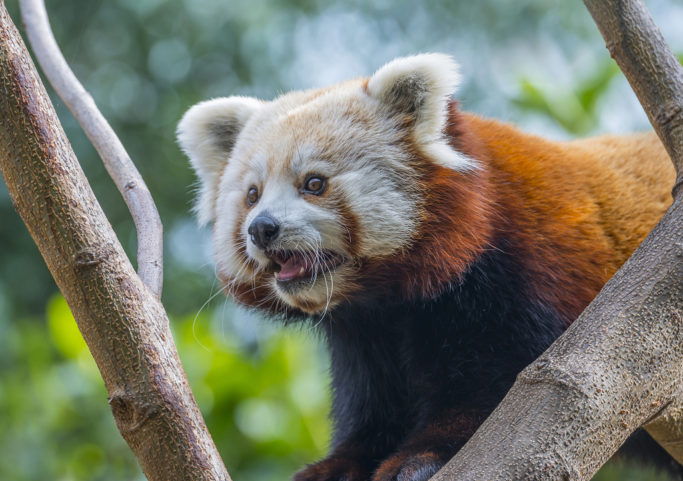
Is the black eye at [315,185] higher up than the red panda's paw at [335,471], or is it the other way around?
the black eye at [315,185]

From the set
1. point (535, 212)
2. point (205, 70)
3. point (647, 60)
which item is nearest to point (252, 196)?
point (535, 212)

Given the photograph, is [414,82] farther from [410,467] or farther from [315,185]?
[410,467]

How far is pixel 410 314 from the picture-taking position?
246cm

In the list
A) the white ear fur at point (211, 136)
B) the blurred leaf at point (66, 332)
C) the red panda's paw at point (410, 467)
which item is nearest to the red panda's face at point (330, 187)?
the white ear fur at point (211, 136)

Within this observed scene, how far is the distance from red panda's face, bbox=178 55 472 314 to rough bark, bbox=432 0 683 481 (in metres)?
0.76

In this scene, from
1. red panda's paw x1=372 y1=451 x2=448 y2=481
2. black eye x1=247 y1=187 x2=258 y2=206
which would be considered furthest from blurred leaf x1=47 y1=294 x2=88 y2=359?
red panda's paw x1=372 y1=451 x2=448 y2=481

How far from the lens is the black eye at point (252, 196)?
8.16 ft

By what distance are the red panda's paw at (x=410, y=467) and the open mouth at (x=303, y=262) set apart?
590 mm

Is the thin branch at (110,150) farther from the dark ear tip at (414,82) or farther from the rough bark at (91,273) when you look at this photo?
the dark ear tip at (414,82)

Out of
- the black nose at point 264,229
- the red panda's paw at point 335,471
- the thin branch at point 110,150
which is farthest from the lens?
the red panda's paw at point 335,471

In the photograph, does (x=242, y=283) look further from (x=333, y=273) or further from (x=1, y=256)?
(x=1, y=256)

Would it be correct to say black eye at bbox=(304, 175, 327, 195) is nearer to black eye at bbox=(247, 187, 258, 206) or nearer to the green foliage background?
black eye at bbox=(247, 187, 258, 206)

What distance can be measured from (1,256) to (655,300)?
7.46 meters

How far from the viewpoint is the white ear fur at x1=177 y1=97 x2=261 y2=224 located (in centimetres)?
285
